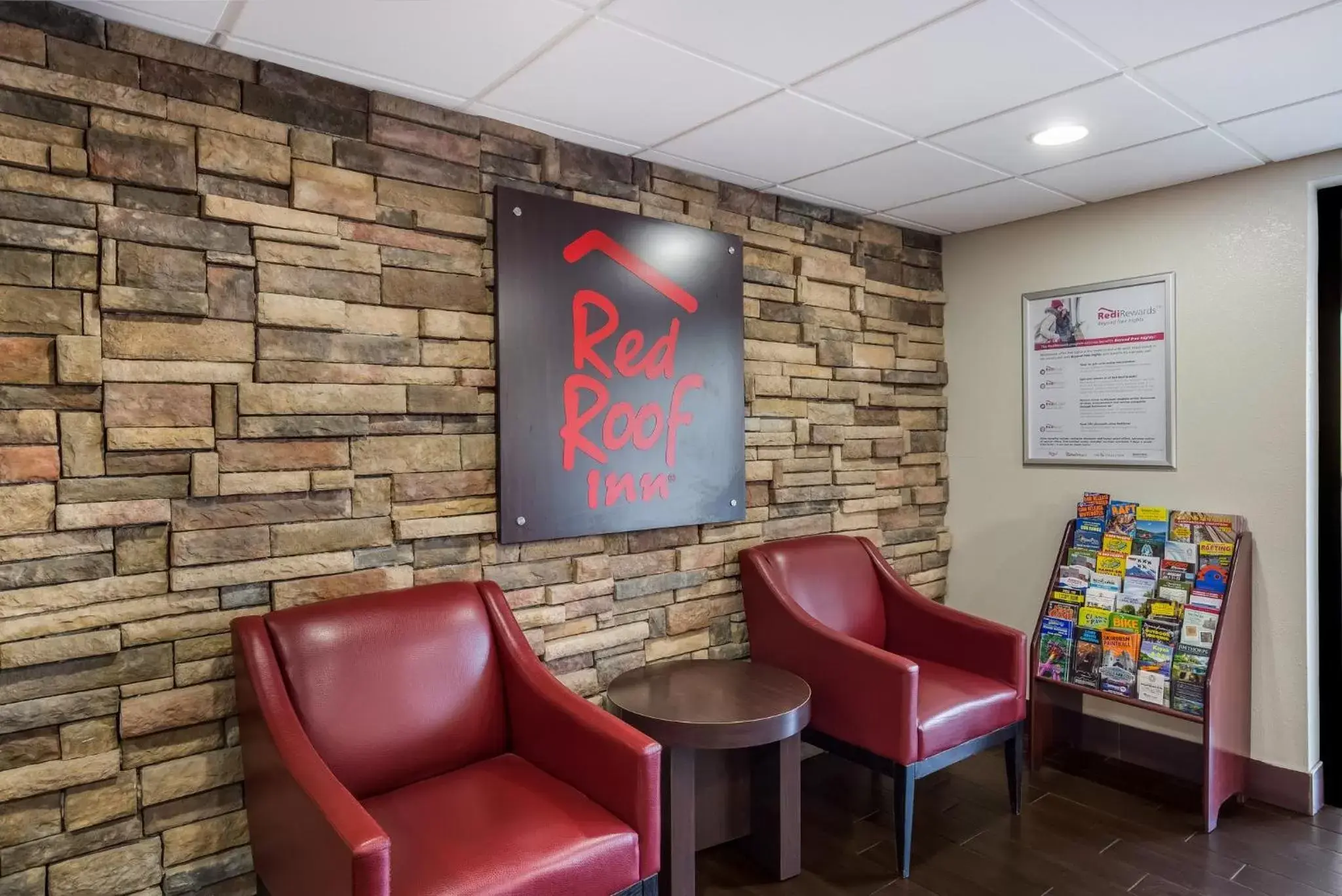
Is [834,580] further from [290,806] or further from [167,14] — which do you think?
[167,14]

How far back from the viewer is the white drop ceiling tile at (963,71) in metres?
2.02

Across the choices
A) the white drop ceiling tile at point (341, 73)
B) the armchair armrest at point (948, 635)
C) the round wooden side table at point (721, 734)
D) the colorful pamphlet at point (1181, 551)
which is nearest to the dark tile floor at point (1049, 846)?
the round wooden side table at point (721, 734)

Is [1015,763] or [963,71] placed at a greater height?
[963,71]

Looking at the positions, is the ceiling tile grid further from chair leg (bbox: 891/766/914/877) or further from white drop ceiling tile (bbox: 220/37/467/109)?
chair leg (bbox: 891/766/914/877)

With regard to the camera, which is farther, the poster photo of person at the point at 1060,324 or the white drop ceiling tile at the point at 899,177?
the poster photo of person at the point at 1060,324

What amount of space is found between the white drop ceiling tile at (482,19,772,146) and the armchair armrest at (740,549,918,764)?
5.37 feet

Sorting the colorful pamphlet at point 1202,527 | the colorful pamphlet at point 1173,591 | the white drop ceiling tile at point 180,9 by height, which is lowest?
the colorful pamphlet at point 1173,591

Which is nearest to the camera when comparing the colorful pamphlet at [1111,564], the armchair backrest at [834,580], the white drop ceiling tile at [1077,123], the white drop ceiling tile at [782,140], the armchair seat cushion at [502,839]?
the armchair seat cushion at [502,839]

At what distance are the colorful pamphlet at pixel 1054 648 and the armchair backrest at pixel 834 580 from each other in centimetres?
66

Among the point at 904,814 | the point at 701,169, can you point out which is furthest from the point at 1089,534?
the point at 701,169

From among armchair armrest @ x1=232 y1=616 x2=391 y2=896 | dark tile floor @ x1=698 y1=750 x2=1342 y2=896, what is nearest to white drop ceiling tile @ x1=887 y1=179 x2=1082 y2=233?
dark tile floor @ x1=698 y1=750 x2=1342 y2=896

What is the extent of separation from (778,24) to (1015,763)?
8.66 ft

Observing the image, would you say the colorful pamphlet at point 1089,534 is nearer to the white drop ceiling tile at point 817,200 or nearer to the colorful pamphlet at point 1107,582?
the colorful pamphlet at point 1107,582

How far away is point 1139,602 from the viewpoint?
325cm
